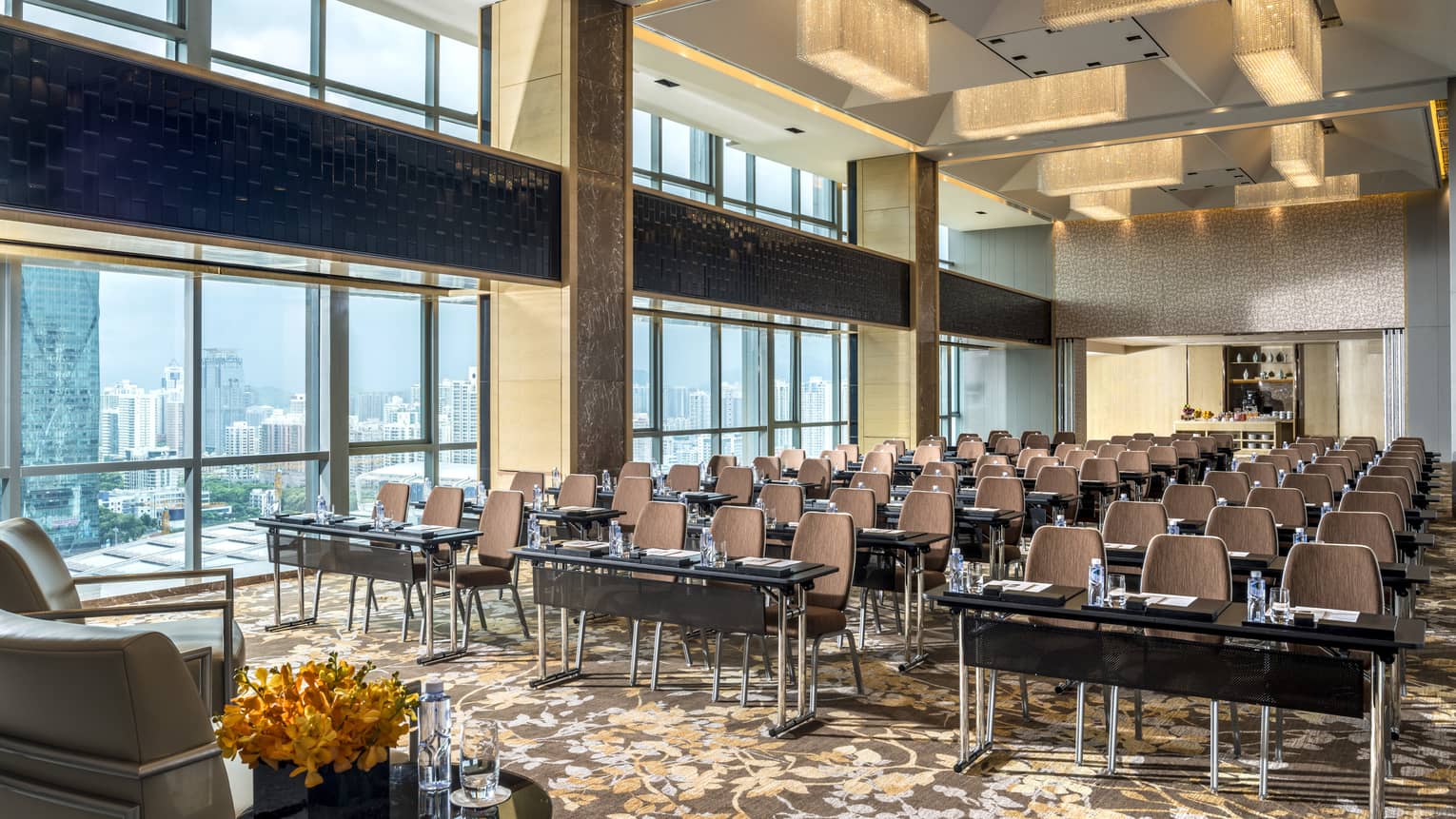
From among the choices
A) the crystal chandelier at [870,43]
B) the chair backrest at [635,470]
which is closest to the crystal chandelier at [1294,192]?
the crystal chandelier at [870,43]

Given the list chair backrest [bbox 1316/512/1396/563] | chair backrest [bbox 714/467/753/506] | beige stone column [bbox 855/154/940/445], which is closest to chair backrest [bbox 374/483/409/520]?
chair backrest [bbox 714/467/753/506]

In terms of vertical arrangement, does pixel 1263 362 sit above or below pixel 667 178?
below

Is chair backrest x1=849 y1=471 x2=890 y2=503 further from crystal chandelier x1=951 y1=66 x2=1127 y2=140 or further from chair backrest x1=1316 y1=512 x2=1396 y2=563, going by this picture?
crystal chandelier x1=951 y1=66 x2=1127 y2=140

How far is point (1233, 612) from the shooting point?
4176mm

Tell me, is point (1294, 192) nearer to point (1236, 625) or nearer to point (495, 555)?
point (495, 555)

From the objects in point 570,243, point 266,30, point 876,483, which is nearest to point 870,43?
point 570,243

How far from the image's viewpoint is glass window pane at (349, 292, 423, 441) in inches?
421

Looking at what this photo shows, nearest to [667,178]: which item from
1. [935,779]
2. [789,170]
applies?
[789,170]

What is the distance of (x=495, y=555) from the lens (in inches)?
282

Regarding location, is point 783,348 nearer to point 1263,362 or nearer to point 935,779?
point 935,779

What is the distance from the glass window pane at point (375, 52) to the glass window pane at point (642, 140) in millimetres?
3380

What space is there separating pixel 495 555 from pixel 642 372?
674cm

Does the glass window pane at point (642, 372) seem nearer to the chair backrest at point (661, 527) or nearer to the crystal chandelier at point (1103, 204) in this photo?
the chair backrest at point (661, 527)

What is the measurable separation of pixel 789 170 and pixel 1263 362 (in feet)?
45.7
